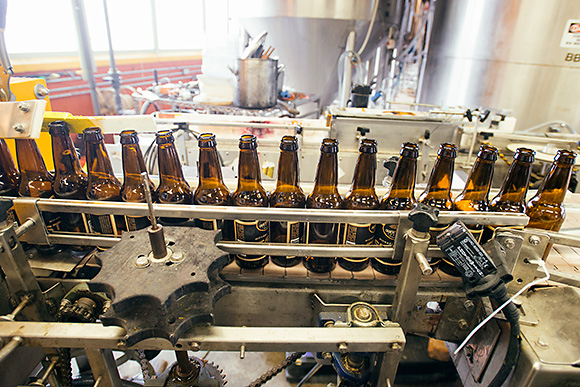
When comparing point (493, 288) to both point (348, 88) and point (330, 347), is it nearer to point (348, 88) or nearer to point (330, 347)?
point (330, 347)

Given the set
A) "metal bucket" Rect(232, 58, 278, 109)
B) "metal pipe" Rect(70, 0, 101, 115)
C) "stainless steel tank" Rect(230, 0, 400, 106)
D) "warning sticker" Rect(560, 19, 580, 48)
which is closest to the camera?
"warning sticker" Rect(560, 19, 580, 48)

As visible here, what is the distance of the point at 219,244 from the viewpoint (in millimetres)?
700

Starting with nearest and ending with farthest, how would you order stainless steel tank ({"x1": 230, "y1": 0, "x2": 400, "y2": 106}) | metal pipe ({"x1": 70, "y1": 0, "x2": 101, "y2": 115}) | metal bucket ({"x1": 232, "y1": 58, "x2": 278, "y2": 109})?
metal bucket ({"x1": 232, "y1": 58, "x2": 278, "y2": 109}), stainless steel tank ({"x1": 230, "y1": 0, "x2": 400, "y2": 106}), metal pipe ({"x1": 70, "y1": 0, "x2": 101, "y2": 115})

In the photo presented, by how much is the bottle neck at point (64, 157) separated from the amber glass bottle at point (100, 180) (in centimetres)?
6

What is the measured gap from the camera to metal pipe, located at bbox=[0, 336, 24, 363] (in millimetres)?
583

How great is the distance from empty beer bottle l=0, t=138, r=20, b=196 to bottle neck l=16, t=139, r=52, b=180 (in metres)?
0.06

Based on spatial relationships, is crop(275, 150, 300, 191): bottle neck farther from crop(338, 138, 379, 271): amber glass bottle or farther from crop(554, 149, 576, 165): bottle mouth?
crop(554, 149, 576, 165): bottle mouth

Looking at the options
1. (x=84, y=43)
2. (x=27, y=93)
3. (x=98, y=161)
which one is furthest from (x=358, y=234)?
(x=84, y=43)

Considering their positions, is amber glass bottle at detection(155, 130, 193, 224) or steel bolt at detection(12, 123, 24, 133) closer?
steel bolt at detection(12, 123, 24, 133)

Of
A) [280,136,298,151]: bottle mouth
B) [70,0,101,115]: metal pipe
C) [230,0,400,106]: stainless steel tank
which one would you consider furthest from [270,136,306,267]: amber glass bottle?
[70,0,101,115]: metal pipe

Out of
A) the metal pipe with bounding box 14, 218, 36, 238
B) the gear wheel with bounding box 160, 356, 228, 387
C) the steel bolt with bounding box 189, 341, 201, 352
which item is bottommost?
the gear wheel with bounding box 160, 356, 228, 387

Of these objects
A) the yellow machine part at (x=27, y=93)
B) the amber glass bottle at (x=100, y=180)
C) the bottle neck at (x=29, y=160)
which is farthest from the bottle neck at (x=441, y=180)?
the yellow machine part at (x=27, y=93)

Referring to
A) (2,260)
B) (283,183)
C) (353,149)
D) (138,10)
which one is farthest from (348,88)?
(138,10)

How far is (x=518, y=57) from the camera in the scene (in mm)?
2377
